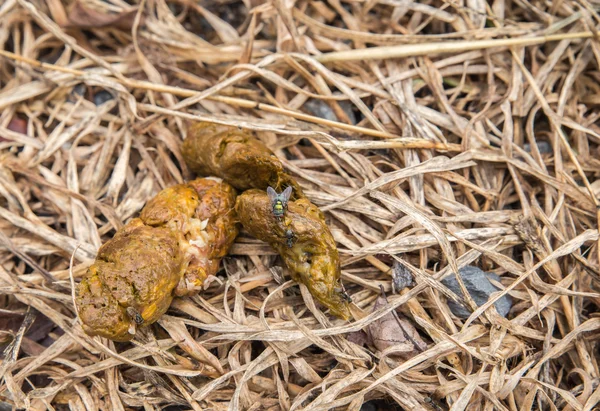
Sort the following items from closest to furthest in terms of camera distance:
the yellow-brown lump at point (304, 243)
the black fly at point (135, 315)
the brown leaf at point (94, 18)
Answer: the black fly at point (135, 315), the yellow-brown lump at point (304, 243), the brown leaf at point (94, 18)

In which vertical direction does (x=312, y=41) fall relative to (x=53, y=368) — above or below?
above

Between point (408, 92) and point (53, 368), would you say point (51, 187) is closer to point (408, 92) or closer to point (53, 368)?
point (53, 368)

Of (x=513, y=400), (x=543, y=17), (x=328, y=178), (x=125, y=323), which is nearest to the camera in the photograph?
(x=125, y=323)

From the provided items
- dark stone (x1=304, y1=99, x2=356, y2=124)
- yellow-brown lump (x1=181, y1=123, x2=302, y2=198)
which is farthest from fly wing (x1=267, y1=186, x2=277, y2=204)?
dark stone (x1=304, y1=99, x2=356, y2=124)

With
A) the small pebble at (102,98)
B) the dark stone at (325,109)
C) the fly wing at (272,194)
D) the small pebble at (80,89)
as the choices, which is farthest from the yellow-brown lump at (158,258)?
the small pebble at (80,89)

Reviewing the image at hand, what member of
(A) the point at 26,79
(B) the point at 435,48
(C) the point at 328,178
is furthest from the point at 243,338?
(A) the point at 26,79

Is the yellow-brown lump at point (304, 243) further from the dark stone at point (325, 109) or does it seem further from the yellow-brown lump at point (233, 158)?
the dark stone at point (325, 109)
